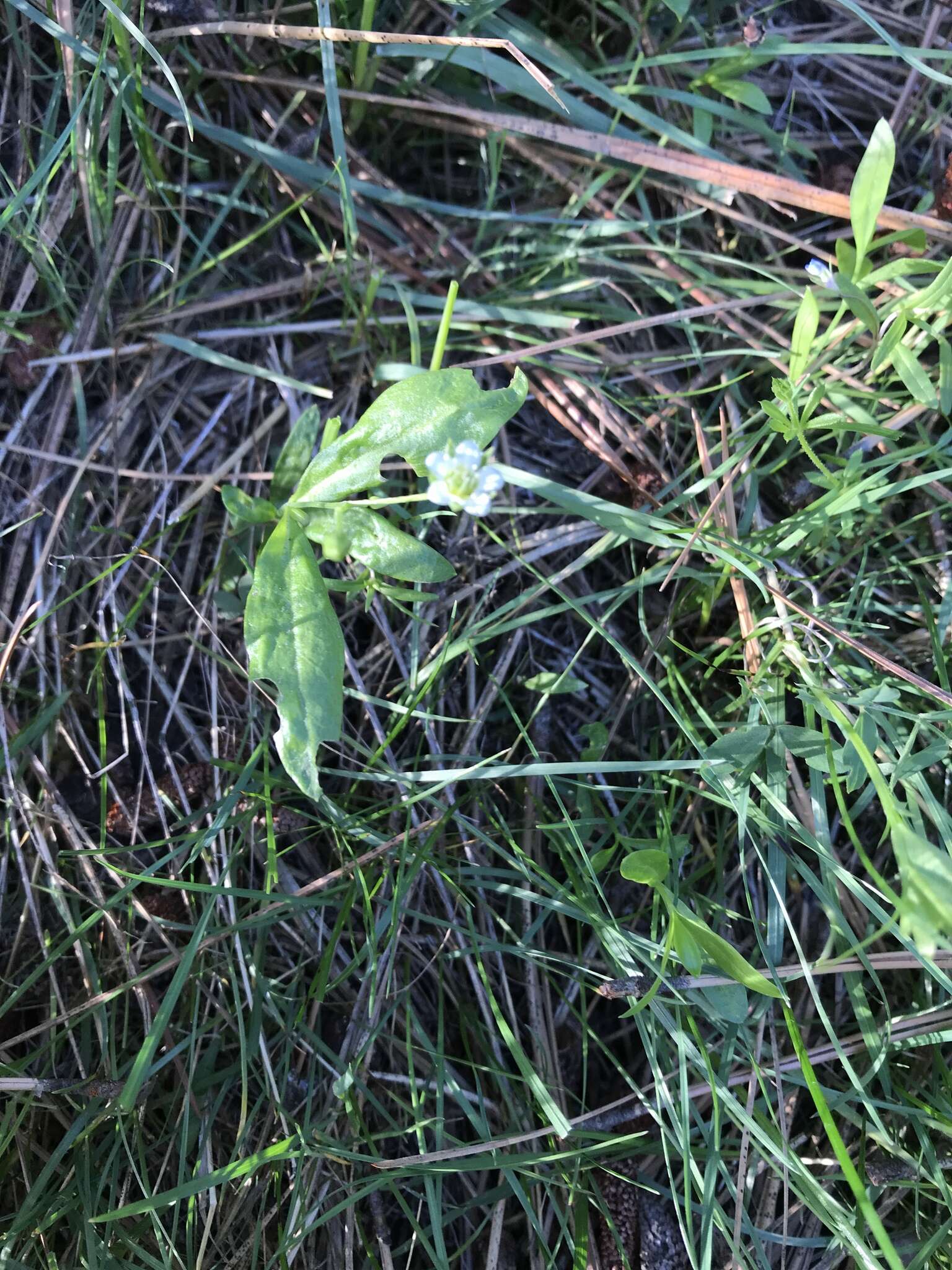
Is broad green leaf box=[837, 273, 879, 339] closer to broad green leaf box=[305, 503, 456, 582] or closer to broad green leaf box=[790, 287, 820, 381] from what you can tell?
broad green leaf box=[790, 287, 820, 381]

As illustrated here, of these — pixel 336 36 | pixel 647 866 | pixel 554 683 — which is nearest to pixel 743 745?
pixel 647 866

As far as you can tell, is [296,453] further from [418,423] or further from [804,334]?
[804,334]

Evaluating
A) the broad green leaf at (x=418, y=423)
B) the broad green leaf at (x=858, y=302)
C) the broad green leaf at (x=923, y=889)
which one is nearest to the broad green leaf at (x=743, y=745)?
the broad green leaf at (x=923, y=889)

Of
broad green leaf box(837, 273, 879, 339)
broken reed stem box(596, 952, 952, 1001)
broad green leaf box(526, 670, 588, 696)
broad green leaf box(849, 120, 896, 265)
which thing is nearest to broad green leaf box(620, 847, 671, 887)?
broken reed stem box(596, 952, 952, 1001)

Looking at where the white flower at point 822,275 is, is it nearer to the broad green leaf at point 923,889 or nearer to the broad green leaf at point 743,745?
the broad green leaf at point 743,745

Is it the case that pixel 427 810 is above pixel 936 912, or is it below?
below

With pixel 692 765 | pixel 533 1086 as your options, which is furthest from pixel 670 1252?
pixel 692 765

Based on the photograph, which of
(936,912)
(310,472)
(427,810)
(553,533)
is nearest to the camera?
(936,912)

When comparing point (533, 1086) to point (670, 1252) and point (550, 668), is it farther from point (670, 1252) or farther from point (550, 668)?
point (550, 668)
